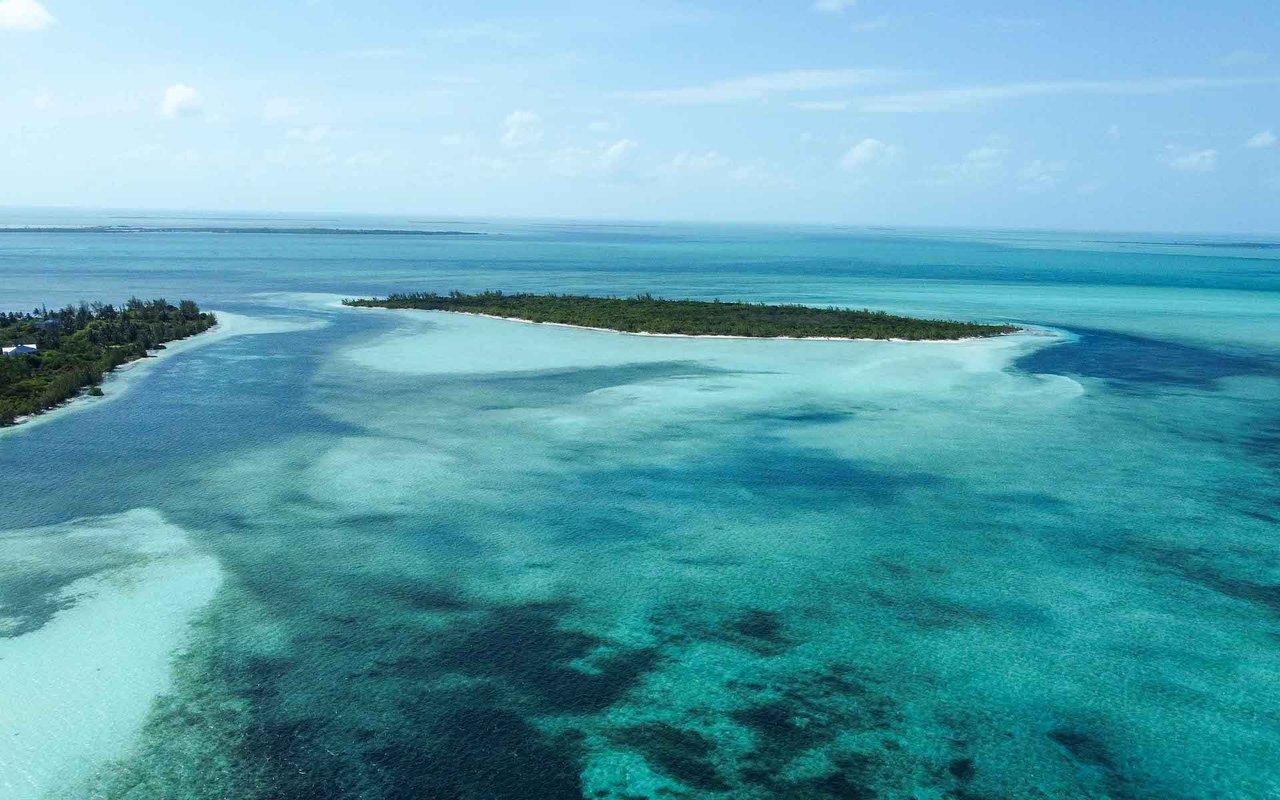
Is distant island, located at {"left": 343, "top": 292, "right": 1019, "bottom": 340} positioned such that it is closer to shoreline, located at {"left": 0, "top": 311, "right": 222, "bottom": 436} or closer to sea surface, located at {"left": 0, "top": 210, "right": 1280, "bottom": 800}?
sea surface, located at {"left": 0, "top": 210, "right": 1280, "bottom": 800}

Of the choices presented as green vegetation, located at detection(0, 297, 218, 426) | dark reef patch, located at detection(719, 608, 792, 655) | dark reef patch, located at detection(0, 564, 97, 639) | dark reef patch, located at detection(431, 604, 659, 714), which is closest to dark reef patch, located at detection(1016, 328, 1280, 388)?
dark reef patch, located at detection(719, 608, 792, 655)

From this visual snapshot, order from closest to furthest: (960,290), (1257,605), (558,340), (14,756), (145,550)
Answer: (14,756) → (1257,605) → (145,550) → (558,340) → (960,290)

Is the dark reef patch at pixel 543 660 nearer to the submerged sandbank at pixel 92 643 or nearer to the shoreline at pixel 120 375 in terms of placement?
the submerged sandbank at pixel 92 643

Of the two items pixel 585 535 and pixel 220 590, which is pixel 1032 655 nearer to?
pixel 585 535

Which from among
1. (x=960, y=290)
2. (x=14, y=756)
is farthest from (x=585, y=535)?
(x=960, y=290)

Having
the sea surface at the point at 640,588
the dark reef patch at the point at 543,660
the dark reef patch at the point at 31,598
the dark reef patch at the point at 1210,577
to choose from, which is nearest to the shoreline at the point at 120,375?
the sea surface at the point at 640,588

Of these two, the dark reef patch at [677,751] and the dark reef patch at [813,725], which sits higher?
the dark reef patch at [813,725]

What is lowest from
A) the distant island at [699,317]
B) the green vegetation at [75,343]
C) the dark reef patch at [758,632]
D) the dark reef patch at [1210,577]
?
the dark reef patch at [758,632]
